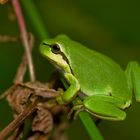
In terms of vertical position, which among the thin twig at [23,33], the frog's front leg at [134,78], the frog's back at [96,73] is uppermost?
the thin twig at [23,33]

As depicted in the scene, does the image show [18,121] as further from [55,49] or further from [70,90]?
[55,49]

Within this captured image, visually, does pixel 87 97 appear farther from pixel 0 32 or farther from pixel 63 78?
pixel 0 32

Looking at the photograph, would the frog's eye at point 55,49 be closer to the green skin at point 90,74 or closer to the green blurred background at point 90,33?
the green skin at point 90,74

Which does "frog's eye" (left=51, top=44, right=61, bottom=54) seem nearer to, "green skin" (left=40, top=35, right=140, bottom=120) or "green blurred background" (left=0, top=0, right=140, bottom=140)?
"green skin" (left=40, top=35, right=140, bottom=120)

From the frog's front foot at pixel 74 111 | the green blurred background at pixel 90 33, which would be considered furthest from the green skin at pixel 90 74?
the green blurred background at pixel 90 33

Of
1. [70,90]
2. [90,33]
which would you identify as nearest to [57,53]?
[70,90]
